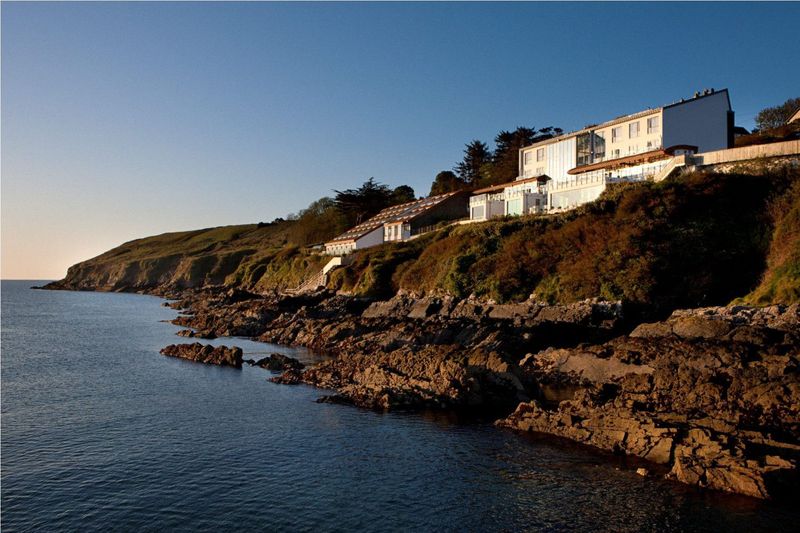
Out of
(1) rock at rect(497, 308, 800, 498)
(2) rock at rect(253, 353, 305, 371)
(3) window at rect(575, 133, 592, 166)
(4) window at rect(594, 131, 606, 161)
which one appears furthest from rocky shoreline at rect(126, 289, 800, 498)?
(4) window at rect(594, 131, 606, 161)

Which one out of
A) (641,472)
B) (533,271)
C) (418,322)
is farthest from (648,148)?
(641,472)

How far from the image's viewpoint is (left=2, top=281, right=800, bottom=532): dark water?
20547 millimetres

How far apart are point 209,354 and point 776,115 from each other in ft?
362

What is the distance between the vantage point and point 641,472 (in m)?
23.9

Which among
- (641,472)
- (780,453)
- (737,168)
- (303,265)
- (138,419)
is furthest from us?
(303,265)

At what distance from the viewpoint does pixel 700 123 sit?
71.4 m

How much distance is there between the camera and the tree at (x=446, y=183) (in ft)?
428

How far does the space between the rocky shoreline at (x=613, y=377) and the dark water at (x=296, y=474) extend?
179 cm

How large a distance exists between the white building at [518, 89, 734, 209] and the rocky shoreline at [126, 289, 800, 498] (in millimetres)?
20992

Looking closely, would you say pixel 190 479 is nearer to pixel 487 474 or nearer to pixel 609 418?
pixel 487 474

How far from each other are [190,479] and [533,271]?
1715 inches

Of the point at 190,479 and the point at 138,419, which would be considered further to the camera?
the point at 138,419

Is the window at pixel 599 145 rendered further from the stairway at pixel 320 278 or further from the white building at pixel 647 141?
the stairway at pixel 320 278

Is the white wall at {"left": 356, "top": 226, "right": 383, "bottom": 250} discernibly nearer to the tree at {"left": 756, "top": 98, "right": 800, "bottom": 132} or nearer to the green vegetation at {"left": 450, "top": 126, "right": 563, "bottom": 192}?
the green vegetation at {"left": 450, "top": 126, "right": 563, "bottom": 192}
